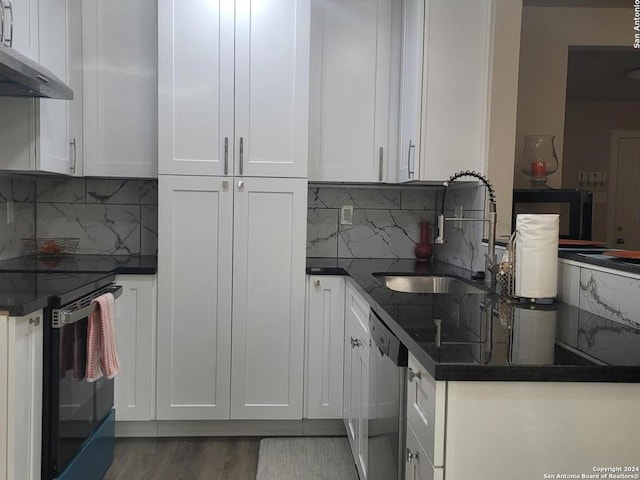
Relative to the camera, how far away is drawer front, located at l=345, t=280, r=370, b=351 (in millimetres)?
2311

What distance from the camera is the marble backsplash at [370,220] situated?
3455mm

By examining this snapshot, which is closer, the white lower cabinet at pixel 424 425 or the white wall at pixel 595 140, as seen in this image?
the white lower cabinet at pixel 424 425

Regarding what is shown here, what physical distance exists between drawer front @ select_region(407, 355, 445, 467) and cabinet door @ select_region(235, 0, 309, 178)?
1.68 metres

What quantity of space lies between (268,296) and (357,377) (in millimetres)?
684

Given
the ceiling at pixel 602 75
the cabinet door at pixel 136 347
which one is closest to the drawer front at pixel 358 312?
the cabinet door at pixel 136 347

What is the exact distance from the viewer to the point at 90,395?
235 centimetres

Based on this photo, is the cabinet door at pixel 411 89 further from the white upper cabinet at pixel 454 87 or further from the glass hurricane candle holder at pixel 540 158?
the glass hurricane candle holder at pixel 540 158

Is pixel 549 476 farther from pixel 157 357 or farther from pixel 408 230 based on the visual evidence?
pixel 408 230

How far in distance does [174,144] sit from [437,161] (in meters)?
1.30

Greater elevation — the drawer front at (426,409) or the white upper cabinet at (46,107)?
the white upper cabinet at (46,107)

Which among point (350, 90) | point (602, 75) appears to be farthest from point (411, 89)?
point (602, 75)

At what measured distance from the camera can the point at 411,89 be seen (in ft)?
9.47

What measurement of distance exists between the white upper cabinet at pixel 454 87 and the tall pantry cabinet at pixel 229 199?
23.9 inches

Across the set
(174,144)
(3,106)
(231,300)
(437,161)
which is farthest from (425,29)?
(3,106)
